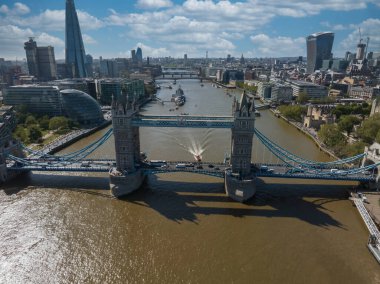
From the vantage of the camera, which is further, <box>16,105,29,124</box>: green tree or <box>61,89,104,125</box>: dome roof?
<box>16,105,29,124</box>: green tree

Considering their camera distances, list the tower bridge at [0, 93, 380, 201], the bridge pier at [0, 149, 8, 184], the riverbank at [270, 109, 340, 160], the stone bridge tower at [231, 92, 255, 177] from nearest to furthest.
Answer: the stone bridge tower at [231, 92, 255, 177]
the tower bridge at [0, 93, 380, 201]
the bridge pier at [0, 149, 8, 184]
the riverbank at [270, 109, 340, 160]

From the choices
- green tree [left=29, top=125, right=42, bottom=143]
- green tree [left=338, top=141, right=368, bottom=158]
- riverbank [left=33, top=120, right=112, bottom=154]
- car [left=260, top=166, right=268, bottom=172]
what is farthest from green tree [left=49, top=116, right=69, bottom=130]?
green tree [left=338, top=141, right=368, bottom=158]

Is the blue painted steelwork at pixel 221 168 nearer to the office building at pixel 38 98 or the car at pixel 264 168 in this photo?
the car at pixel 264 168

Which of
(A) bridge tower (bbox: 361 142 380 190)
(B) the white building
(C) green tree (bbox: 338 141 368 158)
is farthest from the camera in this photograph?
(B) the white building

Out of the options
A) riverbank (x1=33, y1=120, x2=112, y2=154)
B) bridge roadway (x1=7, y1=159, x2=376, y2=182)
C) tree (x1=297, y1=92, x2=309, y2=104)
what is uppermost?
tree (x1=297, y1=92, x2=309, y2=104)

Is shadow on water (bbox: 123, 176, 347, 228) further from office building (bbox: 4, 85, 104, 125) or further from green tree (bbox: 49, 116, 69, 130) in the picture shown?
office building (bbox: 4, 85, 104, 125)

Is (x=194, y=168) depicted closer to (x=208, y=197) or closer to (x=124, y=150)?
(x=208, y=197)

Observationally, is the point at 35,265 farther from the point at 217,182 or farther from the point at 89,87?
the point at 89,87

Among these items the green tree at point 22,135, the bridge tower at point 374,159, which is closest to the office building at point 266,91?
the bridge tower at point 374,159
